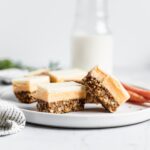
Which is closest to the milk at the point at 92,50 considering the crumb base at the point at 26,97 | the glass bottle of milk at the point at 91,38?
the glass bottle of milk at the point at 91,38

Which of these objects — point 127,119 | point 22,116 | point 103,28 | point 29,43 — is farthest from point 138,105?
point 29,43

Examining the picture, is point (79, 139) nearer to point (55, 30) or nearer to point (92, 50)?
point (92, 50)

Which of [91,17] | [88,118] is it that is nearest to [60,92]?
[88,118]

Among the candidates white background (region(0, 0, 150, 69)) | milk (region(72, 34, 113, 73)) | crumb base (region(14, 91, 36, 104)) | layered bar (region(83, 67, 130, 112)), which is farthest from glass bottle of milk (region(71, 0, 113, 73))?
layered bar (region(83, 67, 130, 112))

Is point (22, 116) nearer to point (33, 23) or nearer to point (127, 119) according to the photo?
point (127, 119)

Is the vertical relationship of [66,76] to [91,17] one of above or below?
below

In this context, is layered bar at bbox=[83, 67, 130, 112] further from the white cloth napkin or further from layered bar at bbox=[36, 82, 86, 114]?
the white cloth napkin
